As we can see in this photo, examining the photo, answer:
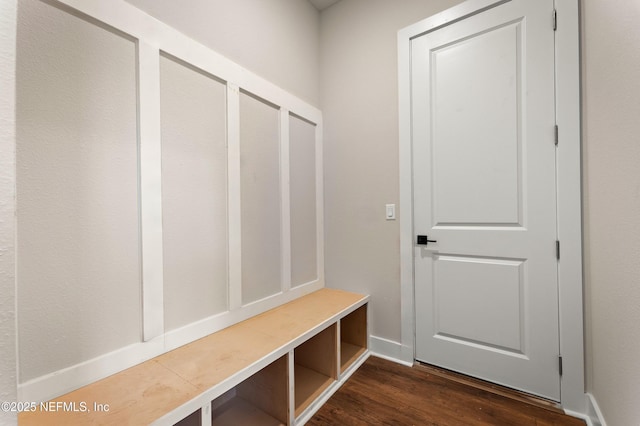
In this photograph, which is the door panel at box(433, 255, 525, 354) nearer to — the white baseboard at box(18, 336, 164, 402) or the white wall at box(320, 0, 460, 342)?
the white wall at box(320, 0, 460, 342)

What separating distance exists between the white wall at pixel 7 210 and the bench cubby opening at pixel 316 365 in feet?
4.23

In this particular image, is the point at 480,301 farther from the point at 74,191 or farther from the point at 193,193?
the point at 74,191

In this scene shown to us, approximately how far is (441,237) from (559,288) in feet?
2.16

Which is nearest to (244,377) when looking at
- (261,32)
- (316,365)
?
(316,365)

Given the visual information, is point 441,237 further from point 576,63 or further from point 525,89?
point 576,63

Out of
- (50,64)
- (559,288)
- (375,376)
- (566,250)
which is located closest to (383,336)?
(375,376)

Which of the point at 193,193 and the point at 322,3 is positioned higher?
the point at 322,3

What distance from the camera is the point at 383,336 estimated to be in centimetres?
204

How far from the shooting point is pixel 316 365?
1.78 m

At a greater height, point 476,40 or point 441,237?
point 476,40

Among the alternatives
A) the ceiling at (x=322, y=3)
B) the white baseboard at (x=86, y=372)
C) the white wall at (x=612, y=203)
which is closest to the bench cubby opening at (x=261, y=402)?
the white baseboard at (x=86, y=372)

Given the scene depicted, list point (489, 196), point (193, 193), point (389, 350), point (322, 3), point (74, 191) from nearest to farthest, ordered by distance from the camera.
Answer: point (74, 191) < point (193, 193) < point (489, 196) < point (389, 350) < point (322, 3)

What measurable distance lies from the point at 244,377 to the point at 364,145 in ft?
5.79

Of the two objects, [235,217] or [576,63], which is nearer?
[576,63]
